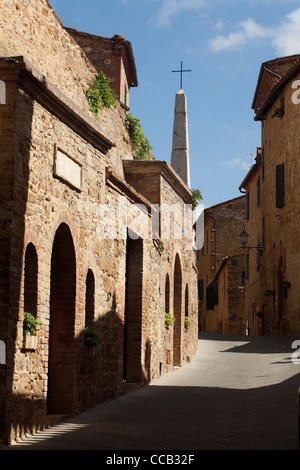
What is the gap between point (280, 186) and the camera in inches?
1038

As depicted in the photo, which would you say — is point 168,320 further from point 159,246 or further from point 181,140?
point 181,140

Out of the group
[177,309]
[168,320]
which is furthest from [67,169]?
[177,309]

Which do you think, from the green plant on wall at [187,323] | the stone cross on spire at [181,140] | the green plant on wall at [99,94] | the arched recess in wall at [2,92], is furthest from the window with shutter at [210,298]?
the arched recess in wall at [2,92]

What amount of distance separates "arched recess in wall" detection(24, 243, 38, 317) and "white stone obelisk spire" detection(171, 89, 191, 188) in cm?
1392

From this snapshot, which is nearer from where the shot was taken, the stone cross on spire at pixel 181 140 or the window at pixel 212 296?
the stone cross on spire at pixel 181 140

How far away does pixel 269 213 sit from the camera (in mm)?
29078

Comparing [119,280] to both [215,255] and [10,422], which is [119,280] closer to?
[10,422]

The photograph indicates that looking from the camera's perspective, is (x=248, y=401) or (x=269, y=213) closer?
(x=248, y=401)

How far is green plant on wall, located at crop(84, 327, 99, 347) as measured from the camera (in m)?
10.5

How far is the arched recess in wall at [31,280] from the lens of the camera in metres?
8.52

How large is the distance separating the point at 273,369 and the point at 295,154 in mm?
11180

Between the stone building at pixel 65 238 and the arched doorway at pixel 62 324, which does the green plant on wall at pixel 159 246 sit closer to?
the stone building at pixel 65 238

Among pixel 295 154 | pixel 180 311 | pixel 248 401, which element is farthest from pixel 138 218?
pixel 295 154

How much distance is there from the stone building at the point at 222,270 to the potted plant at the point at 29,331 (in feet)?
95.9
